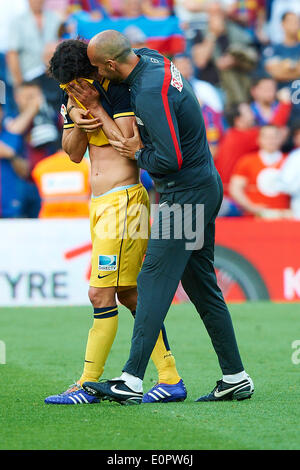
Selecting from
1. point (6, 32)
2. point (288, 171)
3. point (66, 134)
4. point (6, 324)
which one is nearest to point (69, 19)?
point (6, 32)

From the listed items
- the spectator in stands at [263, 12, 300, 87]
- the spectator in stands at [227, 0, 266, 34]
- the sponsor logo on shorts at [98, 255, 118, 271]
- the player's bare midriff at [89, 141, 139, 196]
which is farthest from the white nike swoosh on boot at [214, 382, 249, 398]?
the spectator in stands at [227, 0, 266, 34]

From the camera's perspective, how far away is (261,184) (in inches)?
475

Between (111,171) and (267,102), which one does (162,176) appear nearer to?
(111,171)

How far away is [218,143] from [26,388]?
743 cm

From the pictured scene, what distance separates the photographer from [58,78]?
5379mm

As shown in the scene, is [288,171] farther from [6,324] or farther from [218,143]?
[6,324]

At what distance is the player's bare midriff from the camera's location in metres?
5.54

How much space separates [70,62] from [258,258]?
6219mm

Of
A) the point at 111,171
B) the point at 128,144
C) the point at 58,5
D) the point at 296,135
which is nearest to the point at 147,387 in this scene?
the point at 111,171

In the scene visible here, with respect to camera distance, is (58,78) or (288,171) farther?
(288,171)
